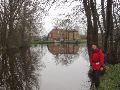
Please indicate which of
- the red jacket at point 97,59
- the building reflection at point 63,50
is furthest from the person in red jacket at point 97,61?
the building reflection at point 63,50

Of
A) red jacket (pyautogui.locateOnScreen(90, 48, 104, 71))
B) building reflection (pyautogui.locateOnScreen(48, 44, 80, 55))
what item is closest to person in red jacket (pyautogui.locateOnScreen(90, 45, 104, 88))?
red jacket (pyautogui.locateOnScreen(90, 48, 104, 71))

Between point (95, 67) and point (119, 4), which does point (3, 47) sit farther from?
point (95, 67)

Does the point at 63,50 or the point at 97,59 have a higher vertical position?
the point at 97,59

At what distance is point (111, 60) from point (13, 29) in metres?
29.9

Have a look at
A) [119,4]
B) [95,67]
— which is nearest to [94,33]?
[119,4]

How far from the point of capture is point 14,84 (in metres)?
16.8

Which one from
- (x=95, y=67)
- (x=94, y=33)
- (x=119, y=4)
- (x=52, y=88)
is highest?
(x=119, y=4)

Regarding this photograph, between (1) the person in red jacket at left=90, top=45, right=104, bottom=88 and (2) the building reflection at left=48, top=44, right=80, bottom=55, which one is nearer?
(1) the person in red jacket at left=90, top=45, right=104, bottom=88

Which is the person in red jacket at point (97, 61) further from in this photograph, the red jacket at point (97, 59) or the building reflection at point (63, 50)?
the building reflection at point (63, 50)

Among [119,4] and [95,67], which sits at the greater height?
[119,4]

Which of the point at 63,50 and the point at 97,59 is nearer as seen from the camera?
the point at 97,59

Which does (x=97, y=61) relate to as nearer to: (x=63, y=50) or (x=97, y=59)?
(x=97, y=59)

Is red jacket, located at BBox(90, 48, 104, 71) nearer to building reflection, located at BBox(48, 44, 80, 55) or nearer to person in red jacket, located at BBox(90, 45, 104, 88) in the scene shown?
person in red jacket, located at BBox(90, 45, 104, 88)

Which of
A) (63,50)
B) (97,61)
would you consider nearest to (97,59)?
(97,61)
